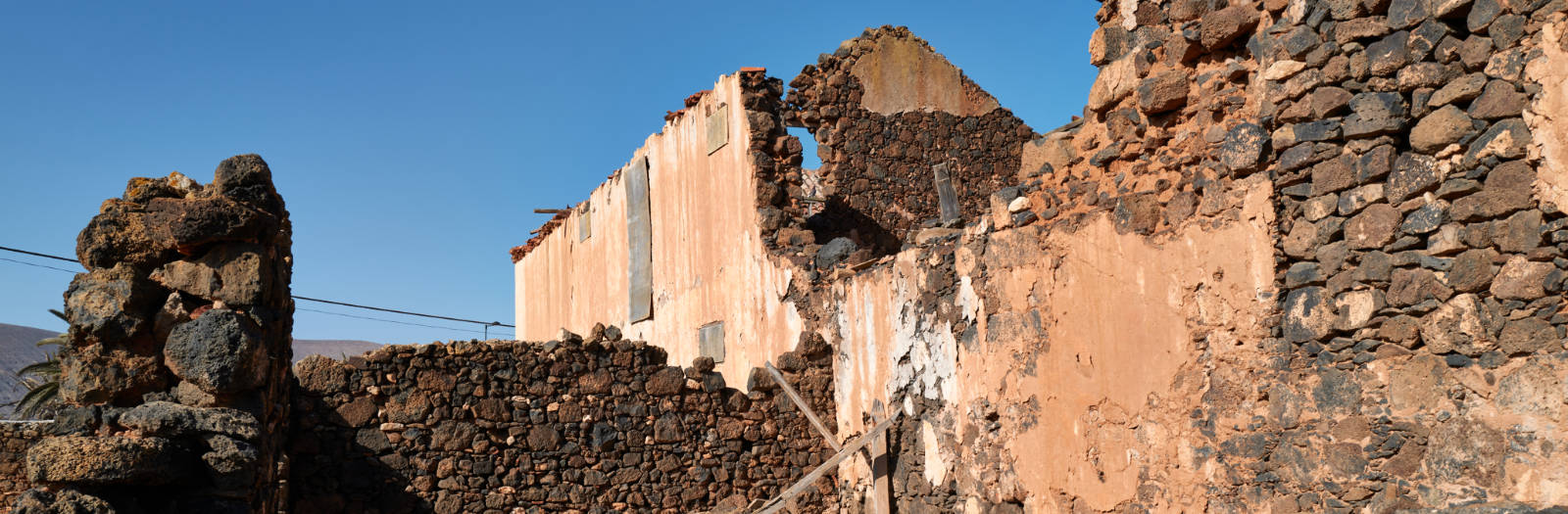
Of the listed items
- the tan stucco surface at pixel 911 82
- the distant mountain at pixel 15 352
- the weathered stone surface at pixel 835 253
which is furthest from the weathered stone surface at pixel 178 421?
the distant mountain at pixel 15 352

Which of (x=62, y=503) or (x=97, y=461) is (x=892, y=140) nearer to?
(x=97, y=461)

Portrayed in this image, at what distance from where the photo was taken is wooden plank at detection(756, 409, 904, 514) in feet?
31.5

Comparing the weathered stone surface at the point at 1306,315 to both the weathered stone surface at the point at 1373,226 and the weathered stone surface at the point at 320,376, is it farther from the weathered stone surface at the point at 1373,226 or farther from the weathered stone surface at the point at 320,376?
the weathered stone surface at the point at 320,376

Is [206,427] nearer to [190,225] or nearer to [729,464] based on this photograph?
[190,225]

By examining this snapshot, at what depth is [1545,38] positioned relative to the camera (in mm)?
4465

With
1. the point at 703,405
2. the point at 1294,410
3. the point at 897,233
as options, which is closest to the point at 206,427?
the point at 1294,410

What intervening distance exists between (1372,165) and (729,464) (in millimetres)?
6479

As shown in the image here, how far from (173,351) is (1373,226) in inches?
200

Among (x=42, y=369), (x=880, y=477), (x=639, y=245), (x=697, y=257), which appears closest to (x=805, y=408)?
(x=880, y=477)

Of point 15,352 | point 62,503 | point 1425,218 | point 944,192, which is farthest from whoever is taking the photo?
point 15,352

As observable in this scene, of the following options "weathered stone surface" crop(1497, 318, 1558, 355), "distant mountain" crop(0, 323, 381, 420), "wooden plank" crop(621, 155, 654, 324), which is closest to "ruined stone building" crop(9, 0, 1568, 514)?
"weathered stone surface" crop(1497, 318, 1558, 355)

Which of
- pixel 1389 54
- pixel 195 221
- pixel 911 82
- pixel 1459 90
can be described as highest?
pixel 911 82

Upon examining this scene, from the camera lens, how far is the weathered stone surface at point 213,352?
507 centimetres

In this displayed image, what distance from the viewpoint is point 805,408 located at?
A: 10.5 meters
